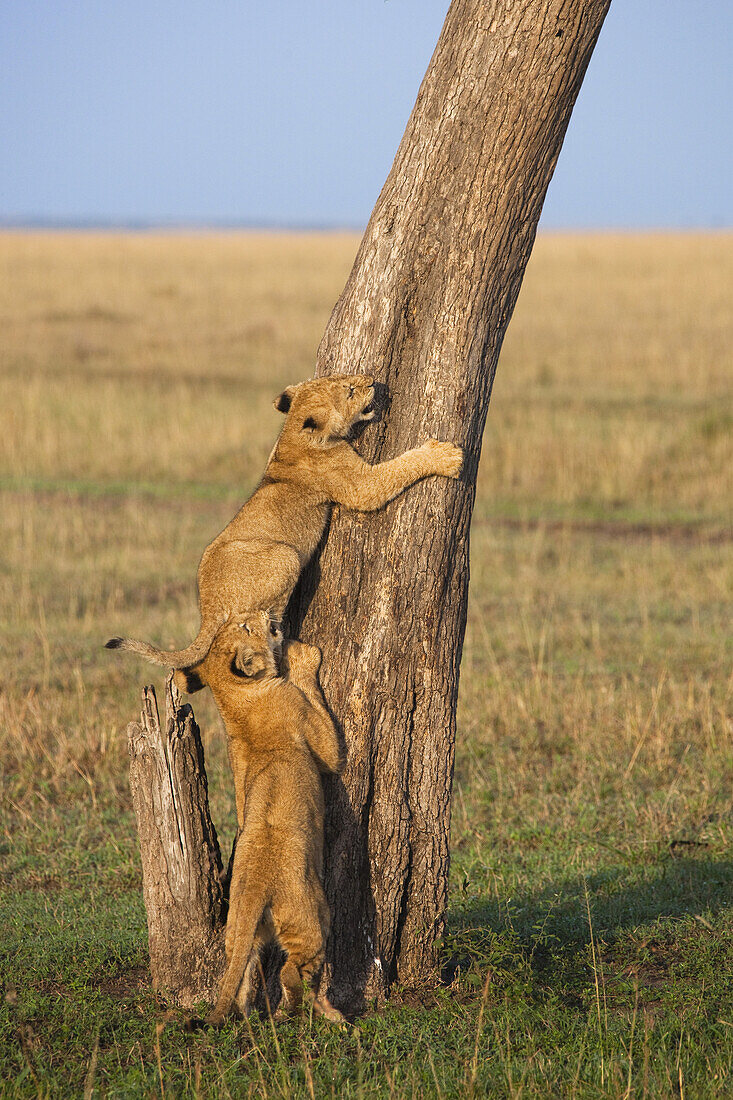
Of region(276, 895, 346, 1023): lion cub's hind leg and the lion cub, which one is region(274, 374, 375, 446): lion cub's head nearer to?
the lion cub

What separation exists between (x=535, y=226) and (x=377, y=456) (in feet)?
3.78

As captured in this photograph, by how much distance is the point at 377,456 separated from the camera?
194 inches

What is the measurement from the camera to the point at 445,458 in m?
4.64

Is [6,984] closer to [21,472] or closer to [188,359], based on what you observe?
[21,472]

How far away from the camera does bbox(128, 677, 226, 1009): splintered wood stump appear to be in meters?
4.63

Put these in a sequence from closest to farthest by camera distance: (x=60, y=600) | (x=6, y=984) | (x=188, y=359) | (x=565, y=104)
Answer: (x=565, y=104) < (x=6, y=984) < (x=60, y=600) < (x=188, y=359)

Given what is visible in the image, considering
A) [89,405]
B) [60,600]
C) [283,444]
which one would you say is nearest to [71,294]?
[89,405]

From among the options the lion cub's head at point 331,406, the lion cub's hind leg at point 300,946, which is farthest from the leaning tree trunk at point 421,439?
the lion cub's hind leg at point 300,946

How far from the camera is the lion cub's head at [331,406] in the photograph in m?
4.74

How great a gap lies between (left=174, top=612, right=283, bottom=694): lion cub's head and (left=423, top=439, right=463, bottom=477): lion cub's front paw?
0.92 m

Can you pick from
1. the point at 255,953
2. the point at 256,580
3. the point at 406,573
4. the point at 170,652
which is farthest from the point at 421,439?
the point at 255,953

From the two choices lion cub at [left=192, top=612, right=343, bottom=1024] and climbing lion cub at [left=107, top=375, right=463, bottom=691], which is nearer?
lion cub at [left=192, top=612, right=343, bottom=1024]

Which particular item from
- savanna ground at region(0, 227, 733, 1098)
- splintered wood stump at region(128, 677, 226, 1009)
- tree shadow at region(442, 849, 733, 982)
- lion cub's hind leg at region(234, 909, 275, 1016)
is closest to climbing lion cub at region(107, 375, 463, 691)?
splintered wood stump at region(128, 677, 226, 1009)

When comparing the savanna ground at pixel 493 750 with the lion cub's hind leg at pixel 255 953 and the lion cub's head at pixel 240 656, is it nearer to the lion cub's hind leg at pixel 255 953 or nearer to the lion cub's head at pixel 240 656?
the lion cub's hind leg at pixel 255 953
